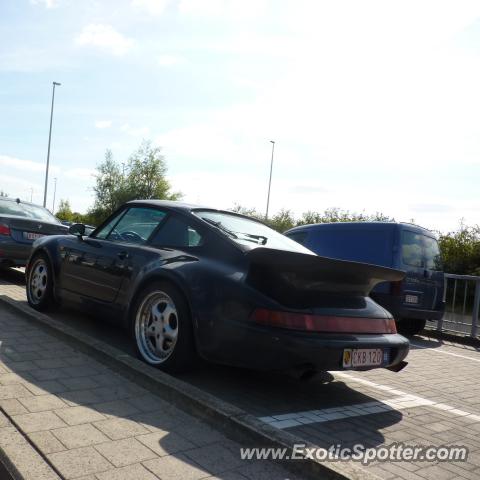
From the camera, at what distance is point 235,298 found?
12.2 feet

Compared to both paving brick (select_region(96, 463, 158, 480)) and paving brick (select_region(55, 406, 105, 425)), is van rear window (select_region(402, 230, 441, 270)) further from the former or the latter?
paving brick (select_region(96, 463, 158, 480))

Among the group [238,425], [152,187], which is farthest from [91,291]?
[152,187]

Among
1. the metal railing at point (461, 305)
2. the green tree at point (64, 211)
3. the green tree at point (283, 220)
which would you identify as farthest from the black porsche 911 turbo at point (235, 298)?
the green tree at point (64, 211)

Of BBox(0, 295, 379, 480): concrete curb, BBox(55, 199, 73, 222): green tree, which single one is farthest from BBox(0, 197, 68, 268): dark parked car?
BBox(55, 199, 73, 222): green tree

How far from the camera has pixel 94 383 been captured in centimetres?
375

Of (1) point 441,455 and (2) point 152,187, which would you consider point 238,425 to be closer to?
(1) point 441,455

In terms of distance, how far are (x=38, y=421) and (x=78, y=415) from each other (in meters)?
0.24

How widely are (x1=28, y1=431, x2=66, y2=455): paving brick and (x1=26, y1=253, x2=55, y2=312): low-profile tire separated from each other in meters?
3.41

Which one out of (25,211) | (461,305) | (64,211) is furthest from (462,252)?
(64,211)

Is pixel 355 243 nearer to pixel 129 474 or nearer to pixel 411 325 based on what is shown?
pixel 411 325

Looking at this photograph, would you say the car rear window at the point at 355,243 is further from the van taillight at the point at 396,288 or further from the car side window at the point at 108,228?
the car side window at the point at 108,228

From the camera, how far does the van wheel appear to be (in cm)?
881

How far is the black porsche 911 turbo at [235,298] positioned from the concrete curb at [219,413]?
0.31 meters

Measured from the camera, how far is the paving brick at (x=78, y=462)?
2.46 m
